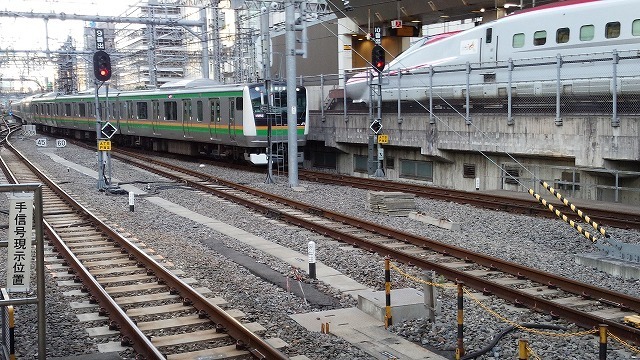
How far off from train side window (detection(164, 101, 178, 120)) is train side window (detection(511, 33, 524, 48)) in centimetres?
1474

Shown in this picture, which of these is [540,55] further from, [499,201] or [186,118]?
[186,118]

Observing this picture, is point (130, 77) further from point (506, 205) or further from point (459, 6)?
point (506, 205)

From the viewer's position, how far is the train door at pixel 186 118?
3039cm

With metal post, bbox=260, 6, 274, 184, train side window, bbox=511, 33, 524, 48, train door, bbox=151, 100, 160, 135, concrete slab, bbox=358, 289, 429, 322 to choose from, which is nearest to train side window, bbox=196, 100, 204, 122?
metal post, bbox=260, 6, 274, 184

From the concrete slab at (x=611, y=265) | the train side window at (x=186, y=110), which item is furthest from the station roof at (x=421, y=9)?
the concrete slab at (x=611, y=265)

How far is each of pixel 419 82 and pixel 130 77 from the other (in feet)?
253

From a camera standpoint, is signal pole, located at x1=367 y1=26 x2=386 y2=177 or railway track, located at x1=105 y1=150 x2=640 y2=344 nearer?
railway track, located at x1=105 y1=150 x2=640 y2=344

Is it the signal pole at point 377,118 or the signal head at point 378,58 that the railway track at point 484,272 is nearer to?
the signal pole at point 377,118

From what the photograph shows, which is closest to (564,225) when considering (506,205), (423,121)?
(506,205)

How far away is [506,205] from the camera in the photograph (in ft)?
58.1

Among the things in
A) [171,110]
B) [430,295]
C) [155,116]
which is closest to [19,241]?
[430,295]

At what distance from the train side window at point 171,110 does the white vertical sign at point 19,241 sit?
26.0 meters

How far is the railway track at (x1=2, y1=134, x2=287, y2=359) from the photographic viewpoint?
8062 millimetres

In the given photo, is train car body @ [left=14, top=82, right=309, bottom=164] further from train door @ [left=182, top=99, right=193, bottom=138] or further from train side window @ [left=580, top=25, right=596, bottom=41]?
train side window @ [left=580, top=25, right=596, bottom=41]
